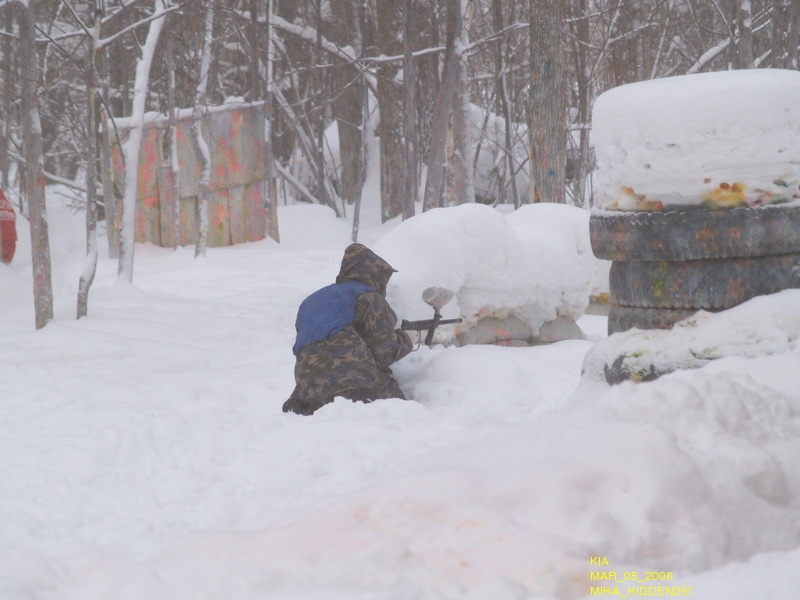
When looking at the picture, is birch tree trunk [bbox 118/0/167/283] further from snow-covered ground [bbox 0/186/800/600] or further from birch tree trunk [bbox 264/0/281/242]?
birch tree trunk [bbox 264/0/281/242]

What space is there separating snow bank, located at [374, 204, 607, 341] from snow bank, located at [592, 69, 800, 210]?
7.28 feet

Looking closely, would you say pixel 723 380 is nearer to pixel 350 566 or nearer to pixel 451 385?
pixel 350 566

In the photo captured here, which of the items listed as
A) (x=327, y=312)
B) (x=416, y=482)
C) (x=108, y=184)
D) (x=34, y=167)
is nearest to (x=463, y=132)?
(x=108, y=184)

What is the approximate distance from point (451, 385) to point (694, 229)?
195 cm

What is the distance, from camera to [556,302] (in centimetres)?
652

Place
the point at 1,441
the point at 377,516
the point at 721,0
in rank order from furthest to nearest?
the point at 721,0 → the point at 1,441 → the point at 377,516

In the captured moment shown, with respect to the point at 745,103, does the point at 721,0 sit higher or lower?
higher

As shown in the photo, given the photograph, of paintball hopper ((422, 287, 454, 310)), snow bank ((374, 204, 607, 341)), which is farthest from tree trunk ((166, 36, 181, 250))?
paintball hopper ((422, 287, 454, 310))

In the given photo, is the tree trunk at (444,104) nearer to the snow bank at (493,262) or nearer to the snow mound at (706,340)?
the snow bank at (493,262)

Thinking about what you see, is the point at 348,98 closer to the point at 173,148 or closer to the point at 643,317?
the point at 173,148

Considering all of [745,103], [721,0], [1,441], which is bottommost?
[1,441]

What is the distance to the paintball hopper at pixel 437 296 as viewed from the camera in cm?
543

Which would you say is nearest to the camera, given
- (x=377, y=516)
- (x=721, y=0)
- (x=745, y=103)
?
(x=377, y=516)

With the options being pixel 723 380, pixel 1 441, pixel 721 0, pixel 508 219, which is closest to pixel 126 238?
pixel 508 219
